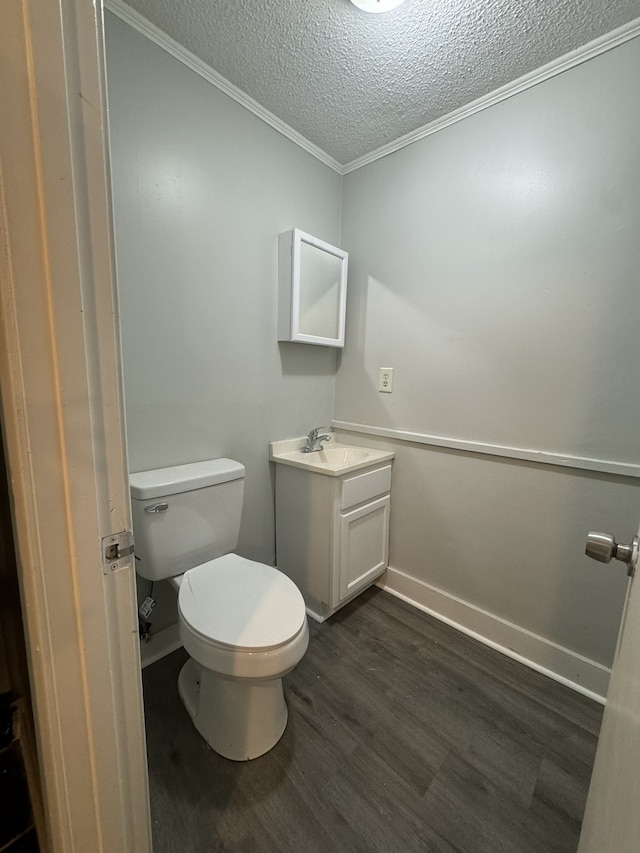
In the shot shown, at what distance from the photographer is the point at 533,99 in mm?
1305

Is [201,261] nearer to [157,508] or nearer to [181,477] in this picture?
[181,477]

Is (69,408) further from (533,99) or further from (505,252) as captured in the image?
(533,99)

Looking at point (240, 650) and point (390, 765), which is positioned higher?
point (240, 650)

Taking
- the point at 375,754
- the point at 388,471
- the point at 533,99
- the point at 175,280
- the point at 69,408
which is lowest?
the point at 375,754

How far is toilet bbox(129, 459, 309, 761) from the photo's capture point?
97cm

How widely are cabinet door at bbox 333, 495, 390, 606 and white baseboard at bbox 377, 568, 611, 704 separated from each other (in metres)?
0.17

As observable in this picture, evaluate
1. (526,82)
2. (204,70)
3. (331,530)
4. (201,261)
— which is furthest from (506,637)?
(204,70)

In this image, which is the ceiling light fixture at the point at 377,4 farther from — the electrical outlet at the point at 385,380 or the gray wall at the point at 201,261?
the electrical outlet at the point at 385,380

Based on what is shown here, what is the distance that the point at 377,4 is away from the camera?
1055 millimetres

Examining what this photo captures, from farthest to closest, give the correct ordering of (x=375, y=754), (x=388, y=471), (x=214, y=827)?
1. (x=388, y=471)
2. (x=375, y=754)
3. (x=214, y=827)

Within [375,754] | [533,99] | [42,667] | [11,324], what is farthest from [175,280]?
[375,754]

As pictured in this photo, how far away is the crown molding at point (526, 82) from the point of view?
3.71 ft

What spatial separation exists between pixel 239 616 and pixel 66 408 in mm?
867

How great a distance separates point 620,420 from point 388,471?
96 centimetres
